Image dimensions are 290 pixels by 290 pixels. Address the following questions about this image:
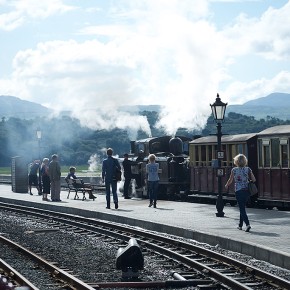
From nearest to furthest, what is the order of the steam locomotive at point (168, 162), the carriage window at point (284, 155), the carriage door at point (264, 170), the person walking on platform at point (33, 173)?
the carriage window at point (284, 155) → the carriage door at point (264, 170) → the steam locomotive at point (168, 162) → the person walking on platform at point (33, 173)

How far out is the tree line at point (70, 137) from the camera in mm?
98500

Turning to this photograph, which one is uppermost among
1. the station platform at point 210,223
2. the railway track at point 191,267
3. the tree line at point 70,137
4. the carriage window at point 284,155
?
the tree line at point 70,137

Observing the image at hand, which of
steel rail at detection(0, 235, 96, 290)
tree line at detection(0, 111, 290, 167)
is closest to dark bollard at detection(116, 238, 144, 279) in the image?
steel rail at detection(0, 235, 96, 290)

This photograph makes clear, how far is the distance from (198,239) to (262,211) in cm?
693

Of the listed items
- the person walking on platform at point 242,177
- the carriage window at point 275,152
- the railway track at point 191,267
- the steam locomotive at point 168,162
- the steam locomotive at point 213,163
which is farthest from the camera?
the steam locomotive at point 168,162

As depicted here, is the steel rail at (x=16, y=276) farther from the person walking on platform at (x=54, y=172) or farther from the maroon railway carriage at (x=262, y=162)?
the person walking on platform at (x=54, y=172)

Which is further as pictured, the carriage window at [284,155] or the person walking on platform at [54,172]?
the person walking on platform at [54,172]

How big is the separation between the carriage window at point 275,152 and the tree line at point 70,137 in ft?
223

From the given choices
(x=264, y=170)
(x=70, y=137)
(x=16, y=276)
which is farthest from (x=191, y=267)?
(x=70, y=137)

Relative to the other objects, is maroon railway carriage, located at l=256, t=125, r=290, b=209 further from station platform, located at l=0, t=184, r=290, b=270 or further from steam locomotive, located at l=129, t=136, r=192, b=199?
steam locomotive, located at l=129, t=136, r=192, b=199

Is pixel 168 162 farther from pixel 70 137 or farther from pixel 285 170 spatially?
pixel 70 137

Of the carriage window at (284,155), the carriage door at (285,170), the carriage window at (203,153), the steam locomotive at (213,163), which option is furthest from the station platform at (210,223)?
the carriage window at (203,153)

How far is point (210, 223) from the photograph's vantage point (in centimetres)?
2017

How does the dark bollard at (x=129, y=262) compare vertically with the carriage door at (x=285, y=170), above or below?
below
